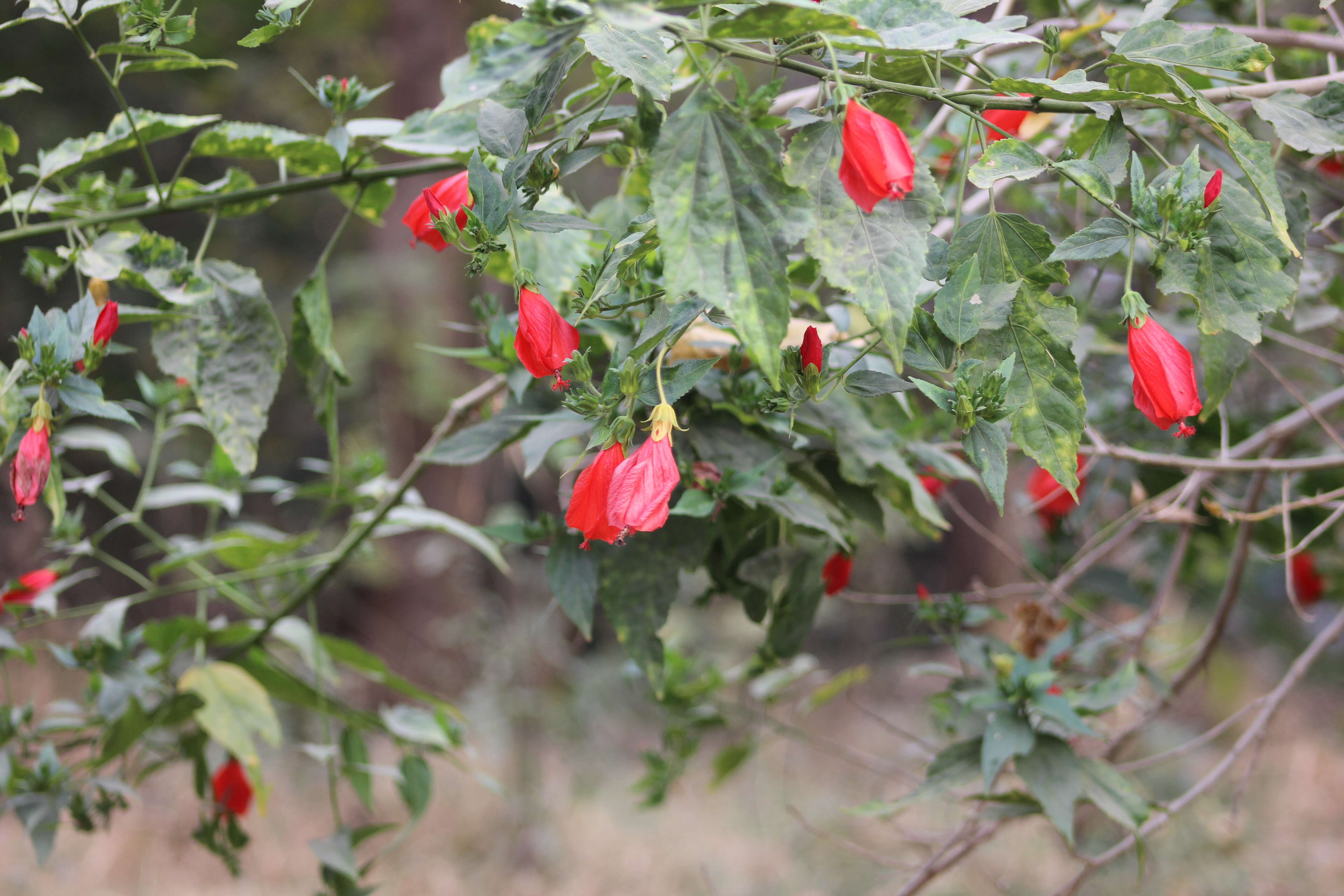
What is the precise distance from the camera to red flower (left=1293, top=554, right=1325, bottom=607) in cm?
167

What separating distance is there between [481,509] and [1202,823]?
251cm

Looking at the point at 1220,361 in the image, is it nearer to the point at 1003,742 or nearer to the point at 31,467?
the point at 1003,742

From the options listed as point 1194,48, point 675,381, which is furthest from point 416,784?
point 1194,48

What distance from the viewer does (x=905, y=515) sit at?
1.02m

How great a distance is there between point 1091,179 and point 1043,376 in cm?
12

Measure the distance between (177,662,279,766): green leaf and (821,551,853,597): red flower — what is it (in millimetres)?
618

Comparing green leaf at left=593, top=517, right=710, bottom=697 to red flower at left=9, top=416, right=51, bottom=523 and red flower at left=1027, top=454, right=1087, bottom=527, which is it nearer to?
red flower at left=9, top=416, right=51, bottom=523

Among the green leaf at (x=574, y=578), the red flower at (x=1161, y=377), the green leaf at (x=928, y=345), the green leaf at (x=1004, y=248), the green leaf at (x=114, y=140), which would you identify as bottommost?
the green leaf at (x=574, y=578)

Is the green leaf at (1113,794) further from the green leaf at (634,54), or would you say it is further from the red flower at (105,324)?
the red flower at (105,324)

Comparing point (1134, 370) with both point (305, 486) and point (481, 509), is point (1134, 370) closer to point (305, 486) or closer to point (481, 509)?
point (305, 486)

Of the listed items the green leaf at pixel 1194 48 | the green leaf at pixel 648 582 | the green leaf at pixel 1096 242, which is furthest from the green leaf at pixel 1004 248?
the green leaf at pixel 648 582

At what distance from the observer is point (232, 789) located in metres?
1.21

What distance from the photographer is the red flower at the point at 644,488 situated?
0.58 metres

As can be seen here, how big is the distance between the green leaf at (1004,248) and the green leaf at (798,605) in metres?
0.46
